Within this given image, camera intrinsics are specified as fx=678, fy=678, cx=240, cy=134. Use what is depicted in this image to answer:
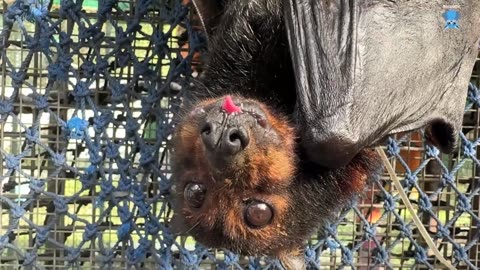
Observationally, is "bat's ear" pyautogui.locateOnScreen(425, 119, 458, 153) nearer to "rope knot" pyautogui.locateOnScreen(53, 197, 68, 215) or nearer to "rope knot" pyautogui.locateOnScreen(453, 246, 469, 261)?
"rope knot" pyautogui.locateOnScreen(453, 246, 469, 261)

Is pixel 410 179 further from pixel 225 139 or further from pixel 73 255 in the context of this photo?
pixel 73 255

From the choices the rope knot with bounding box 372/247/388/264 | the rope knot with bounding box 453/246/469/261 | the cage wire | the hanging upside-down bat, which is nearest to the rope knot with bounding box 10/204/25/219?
the cage wire

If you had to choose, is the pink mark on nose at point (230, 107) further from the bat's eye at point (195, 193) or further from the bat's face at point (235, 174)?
the bat's eye at point (195, 193)

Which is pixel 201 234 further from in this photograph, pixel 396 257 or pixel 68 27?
pixel 396 257

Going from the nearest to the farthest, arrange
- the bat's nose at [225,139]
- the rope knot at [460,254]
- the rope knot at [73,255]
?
1. the bat's nose at [225,139]
2. the rope knot at [73,255]
3. the rope knot at [460,254]

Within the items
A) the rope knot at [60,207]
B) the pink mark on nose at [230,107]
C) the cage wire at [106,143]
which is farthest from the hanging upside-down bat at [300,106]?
the rope knot at [60,207]

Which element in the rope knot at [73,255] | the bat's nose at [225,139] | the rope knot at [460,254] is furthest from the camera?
the rope knot at [460,254]
